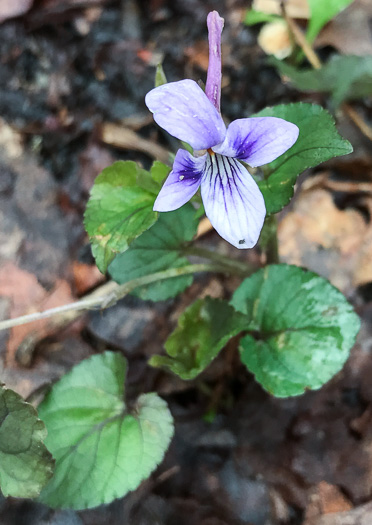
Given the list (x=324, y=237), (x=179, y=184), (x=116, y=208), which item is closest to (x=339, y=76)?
(x=324, y=237)

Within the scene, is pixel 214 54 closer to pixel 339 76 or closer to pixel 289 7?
pixel 339 76

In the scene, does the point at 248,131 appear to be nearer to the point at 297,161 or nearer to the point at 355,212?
the point at 297,161

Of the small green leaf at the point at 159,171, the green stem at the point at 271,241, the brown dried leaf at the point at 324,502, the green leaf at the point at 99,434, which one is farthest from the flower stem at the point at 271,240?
the brown dried leaf at the point at 324,502

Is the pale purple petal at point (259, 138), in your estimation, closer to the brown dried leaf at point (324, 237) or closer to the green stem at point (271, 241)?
the green stem at point (271, 241)

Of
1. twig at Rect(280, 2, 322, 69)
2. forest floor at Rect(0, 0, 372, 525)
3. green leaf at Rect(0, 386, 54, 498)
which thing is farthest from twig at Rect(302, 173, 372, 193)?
green leaf at Rect(0, 386, 54, 498)

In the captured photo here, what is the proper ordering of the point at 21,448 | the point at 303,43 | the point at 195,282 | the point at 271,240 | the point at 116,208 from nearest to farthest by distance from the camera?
1. the point at 21,448
2. the point at 116,208
3. the point at 271,240
4. the point at 195,282
5. the point at 303,43

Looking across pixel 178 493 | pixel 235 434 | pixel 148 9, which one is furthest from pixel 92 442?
pixel 148 9
